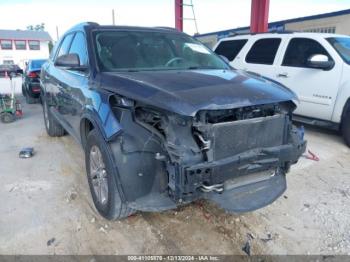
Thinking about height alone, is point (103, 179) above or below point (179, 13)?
below

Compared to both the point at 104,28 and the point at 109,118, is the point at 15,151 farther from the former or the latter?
the point at 109,118

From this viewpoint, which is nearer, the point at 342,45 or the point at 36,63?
the point at 342,45

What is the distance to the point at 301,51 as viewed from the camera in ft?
19.1

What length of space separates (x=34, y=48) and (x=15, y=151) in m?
44.7

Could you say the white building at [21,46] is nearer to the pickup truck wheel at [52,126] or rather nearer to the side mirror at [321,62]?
the pickup truck wheel at [52,126]

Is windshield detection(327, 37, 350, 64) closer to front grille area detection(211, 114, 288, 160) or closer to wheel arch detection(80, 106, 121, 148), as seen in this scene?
front grille area detection(211, 114, 288, 160)

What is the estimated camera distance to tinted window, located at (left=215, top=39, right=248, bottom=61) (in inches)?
278

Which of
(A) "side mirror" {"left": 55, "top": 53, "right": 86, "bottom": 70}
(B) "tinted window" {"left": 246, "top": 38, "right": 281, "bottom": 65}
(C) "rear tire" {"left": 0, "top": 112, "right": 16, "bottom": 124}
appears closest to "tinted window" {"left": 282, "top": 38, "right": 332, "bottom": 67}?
(B) "tinted window" {"left": 246, "top": 38, "right": 281, "bottom": 65}

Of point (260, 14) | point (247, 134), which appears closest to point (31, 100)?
point (260, 14)

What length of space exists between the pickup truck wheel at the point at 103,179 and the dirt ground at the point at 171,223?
0.20 meters

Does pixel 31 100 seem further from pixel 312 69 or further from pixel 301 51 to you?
pixel 312 69

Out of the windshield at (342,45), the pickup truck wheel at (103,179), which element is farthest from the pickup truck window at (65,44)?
the windshield at (342,45)

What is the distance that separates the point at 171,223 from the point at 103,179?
78cm

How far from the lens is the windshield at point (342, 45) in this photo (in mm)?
5270
